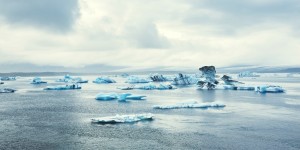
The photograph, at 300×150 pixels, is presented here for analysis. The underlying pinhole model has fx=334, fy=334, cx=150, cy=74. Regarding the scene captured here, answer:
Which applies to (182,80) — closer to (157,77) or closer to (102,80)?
(157,77)

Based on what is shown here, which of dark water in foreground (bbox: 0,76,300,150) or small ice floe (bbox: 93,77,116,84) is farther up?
small ice floe (bbox: 93,77,116,84)

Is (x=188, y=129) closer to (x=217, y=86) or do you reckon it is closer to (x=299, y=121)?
(x=299, y=121)

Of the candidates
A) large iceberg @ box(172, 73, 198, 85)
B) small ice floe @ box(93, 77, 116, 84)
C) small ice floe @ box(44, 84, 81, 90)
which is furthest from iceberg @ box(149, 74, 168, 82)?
small ice floe @ box(44, 84, 81, 90)

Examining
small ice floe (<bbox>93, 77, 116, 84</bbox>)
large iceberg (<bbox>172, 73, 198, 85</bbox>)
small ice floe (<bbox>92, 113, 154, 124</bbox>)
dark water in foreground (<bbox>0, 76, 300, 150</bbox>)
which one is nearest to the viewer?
dark water in foreground (<bbox>0, 76, 300, 150</bbox>)

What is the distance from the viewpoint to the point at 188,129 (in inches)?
1414

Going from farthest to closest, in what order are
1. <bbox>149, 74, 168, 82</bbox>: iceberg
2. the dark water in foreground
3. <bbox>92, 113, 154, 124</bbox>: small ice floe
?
1. <bbox>149, 74, 168, 82</bbox>: iceberg
2. <bbox>92, 113, 154, 124</bbox>: small ice floe
3. the dark water in foreground

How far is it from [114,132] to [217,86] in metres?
66.9

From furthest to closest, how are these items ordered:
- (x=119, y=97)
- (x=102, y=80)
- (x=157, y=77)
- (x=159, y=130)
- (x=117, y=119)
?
1. (x=157, y=77)
2. (x=102, y=80)
3. (x=119, y=97)
4. (x=117, y=119)
5. (x=159, y=130)

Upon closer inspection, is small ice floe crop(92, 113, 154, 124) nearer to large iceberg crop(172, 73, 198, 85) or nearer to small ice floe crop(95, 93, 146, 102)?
small ice floe crop(95, 93, 146, 102)

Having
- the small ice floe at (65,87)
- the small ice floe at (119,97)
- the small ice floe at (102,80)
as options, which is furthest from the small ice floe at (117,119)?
the small ice floe at (102,80)

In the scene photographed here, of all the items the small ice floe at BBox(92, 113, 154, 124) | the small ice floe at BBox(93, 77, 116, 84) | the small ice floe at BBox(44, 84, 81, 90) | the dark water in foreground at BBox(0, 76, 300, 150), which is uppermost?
the small ice floe at BBox(93, 77, 116, 84)

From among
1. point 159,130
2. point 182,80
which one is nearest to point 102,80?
point 182,80

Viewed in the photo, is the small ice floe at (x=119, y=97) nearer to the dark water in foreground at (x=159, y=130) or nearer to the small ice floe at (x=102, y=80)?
the dark water in foreground at (x=159, y=130)

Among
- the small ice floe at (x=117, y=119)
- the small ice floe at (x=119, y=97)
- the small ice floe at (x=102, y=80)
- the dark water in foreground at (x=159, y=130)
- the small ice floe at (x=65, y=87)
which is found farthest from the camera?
the small ice floe at (x=102, y=80)
